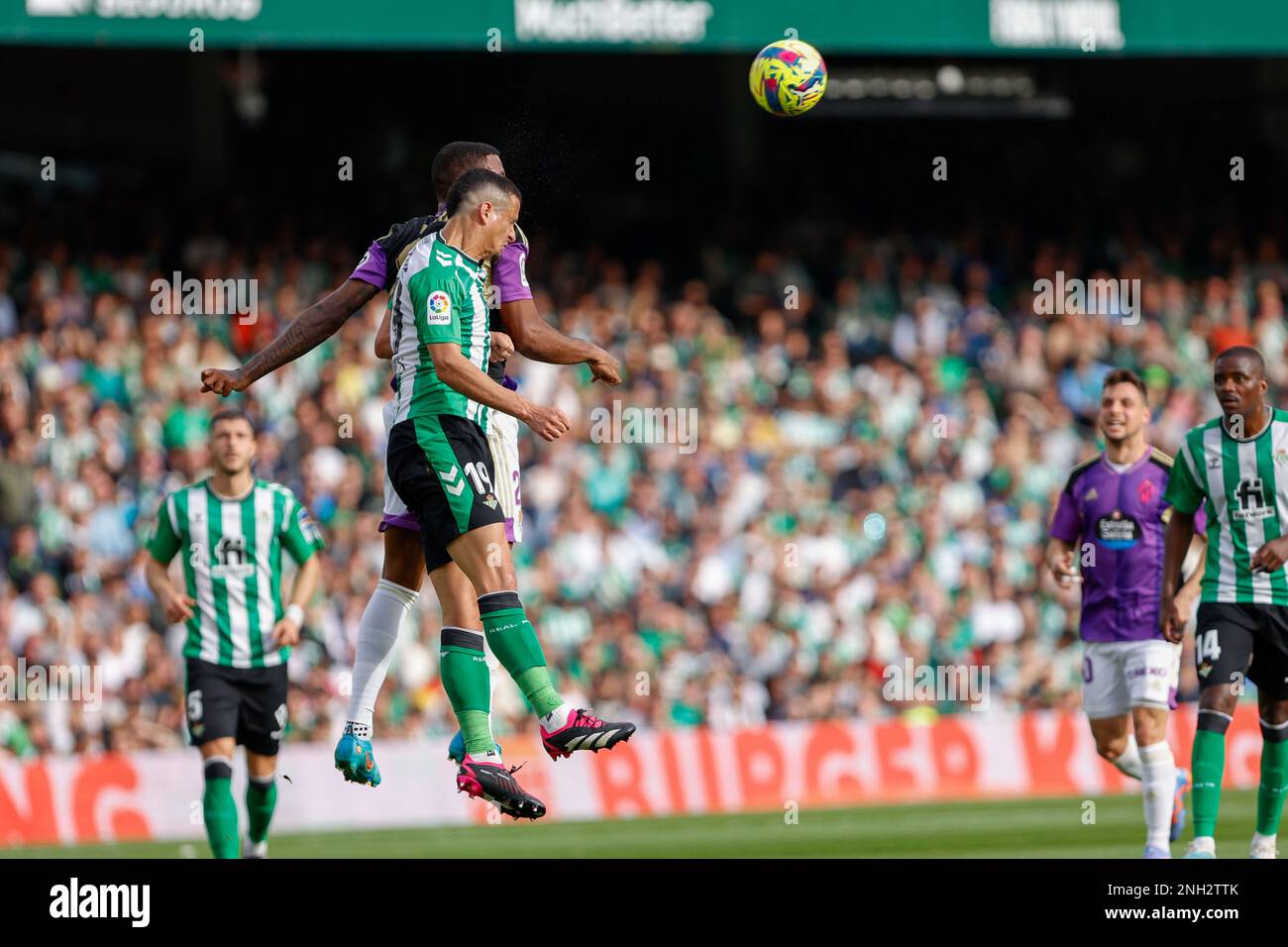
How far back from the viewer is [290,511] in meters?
11.5

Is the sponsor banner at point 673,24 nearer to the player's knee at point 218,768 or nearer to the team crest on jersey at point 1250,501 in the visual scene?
the player's knee at point 218,768

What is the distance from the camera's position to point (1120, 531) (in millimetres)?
10844

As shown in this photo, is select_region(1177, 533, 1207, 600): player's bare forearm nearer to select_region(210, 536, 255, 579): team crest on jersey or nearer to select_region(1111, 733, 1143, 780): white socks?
select_region(1111, 733, 1143, 780): white socks

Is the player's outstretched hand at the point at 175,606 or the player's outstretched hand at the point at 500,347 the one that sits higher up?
the player's outstretched hand at the point at 500,347

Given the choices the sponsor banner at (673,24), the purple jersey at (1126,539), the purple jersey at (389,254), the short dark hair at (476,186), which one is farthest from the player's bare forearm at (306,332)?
the sponsor banner at (673,24)

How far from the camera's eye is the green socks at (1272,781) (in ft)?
32.4

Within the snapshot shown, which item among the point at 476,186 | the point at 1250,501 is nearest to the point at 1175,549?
the point at 1250,501

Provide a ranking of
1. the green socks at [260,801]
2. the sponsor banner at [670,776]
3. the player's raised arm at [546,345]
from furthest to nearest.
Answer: the sponsor banner at [670,776], the green socks at [260,801], the player's raised arm at [546,345]

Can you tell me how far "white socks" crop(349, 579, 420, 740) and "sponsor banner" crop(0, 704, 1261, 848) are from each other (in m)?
6.85

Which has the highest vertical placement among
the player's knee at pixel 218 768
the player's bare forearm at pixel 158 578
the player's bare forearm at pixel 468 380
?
the player's bare forearm at pixel 468 380

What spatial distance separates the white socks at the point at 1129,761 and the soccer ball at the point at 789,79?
405cm

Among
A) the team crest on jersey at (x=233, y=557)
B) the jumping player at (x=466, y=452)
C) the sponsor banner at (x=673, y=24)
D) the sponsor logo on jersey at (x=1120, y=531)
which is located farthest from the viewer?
the sponsor banner at (x=673, y=24)
